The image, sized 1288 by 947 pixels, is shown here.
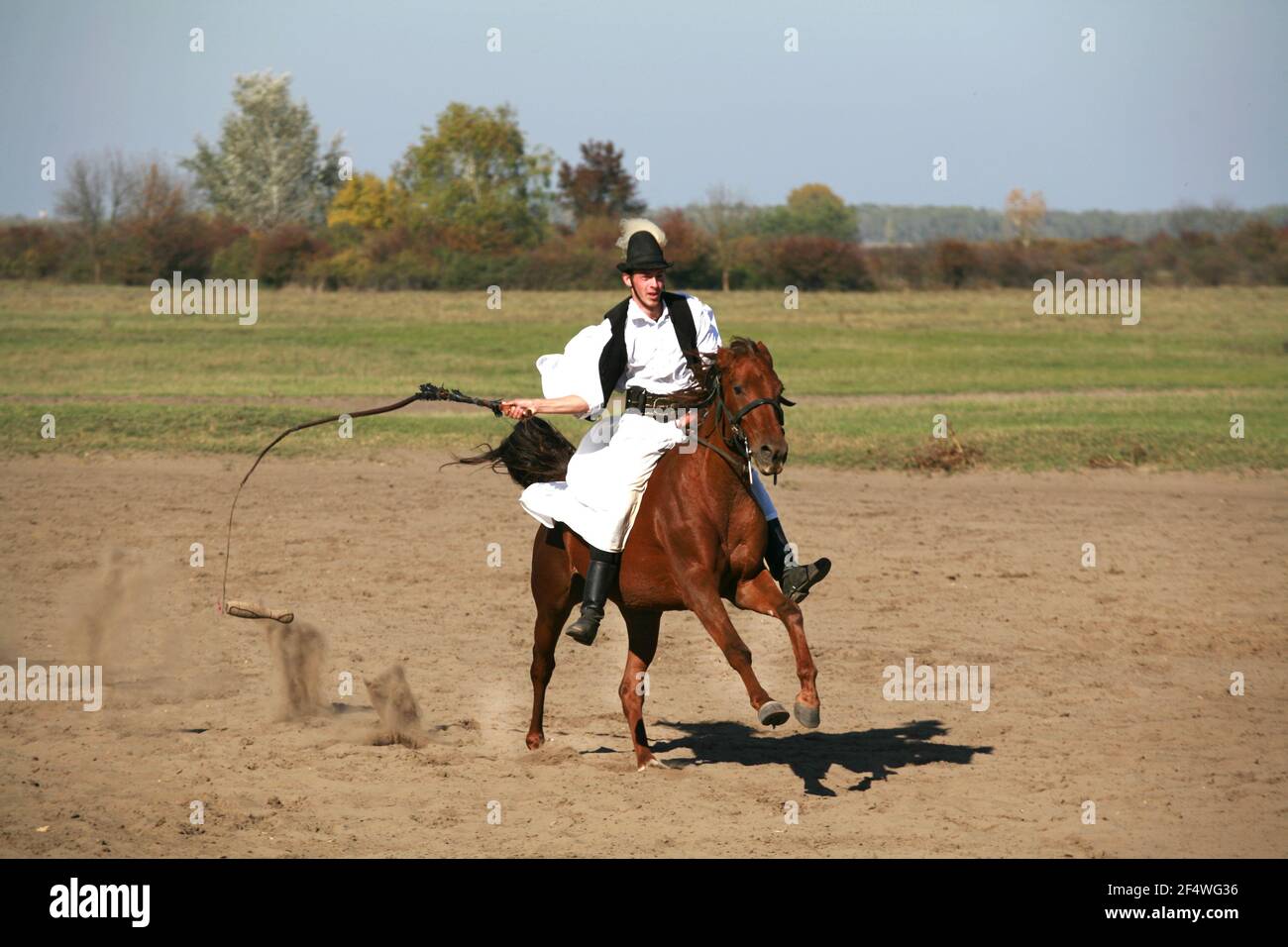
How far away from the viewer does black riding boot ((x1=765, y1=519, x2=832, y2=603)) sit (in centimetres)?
773

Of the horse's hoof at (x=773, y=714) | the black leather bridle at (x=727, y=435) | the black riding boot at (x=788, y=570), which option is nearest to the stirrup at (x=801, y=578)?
the black riding boot at (x=788, y=570)

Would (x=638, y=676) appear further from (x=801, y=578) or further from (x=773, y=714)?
(x=773, y=714)

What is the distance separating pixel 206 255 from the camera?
4781 cm

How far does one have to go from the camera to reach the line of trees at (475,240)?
47.2 m

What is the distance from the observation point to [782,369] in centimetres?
Answer: 2944

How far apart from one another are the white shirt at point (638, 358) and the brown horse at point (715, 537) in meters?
0.29

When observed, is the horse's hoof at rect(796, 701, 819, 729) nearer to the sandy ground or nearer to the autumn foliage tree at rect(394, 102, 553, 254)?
the sandy ground

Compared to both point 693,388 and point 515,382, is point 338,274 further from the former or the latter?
point 693,388

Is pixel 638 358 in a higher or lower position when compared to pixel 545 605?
higher

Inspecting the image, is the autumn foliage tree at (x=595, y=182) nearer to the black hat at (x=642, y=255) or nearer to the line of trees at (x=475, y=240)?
the line of trees at (x=475, y=240)

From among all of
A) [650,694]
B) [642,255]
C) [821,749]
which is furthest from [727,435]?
[650,694]

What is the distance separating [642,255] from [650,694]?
10.8ft

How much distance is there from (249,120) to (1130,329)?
45.9 meters

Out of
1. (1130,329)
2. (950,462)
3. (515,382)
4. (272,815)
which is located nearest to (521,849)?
(272,815)
